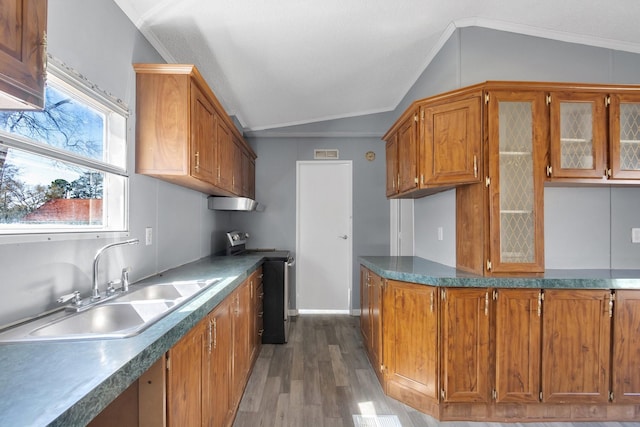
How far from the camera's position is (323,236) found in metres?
4.42

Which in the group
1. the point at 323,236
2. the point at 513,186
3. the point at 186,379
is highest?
the point at 513,186

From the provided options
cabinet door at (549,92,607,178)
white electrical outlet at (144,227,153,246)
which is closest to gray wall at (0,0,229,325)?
white electrical outlet at (144,227,153,246)

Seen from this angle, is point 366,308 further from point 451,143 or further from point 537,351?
point 451,143

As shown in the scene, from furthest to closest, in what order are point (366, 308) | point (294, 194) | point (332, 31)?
point (294, 194) → point (366, 308) → point (332, 31)

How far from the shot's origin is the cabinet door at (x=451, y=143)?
2158 millimetres

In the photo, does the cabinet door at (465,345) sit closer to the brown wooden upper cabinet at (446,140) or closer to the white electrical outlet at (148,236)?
the brown wooden upper cabinet at (446,140)

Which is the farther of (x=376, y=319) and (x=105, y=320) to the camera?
(x=376, y=319)

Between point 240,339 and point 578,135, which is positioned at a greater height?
point 578,135

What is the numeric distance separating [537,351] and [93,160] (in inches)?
115

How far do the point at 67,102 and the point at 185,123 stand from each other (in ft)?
1.93

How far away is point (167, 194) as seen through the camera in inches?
93.2

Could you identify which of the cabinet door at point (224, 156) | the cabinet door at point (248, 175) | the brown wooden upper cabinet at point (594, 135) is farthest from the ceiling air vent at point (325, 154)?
the brown wooden upper cabinet at point (594, 135)

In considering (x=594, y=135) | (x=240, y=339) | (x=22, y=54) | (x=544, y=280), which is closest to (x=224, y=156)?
(x=240, y=339)

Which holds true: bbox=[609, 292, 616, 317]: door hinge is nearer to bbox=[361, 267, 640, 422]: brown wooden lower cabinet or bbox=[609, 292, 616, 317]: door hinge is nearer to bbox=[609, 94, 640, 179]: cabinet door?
bbox=[361, 267, 640, 422]: brown wooden lower cabinet
